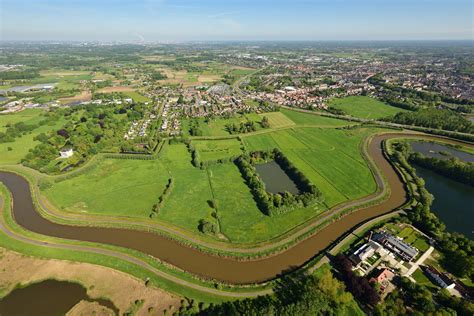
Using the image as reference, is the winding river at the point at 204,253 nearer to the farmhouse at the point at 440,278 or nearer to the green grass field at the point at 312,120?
the farmhouse at the point at 440,278

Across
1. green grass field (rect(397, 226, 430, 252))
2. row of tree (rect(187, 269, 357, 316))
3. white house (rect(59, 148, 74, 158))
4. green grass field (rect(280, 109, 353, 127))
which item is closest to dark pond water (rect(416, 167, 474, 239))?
green grass field (rect(397, 226, 430, 252))

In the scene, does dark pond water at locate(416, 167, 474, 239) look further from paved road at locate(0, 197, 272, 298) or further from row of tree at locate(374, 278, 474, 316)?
paved road at locate(0, 197, 272, 298)

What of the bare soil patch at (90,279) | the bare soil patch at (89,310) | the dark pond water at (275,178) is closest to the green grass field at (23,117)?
the bare soil patch at (90,279)

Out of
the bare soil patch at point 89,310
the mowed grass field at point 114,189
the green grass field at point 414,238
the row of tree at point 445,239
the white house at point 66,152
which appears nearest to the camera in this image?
the bare soil patch at point 89,310

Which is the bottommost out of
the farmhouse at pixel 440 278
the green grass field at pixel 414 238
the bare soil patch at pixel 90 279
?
→ the bare soil patch at pixel 90 279

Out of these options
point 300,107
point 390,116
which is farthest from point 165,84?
point 390,116

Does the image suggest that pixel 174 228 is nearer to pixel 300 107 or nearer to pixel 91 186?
pixel 91 186

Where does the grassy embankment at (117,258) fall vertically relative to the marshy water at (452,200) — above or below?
below
